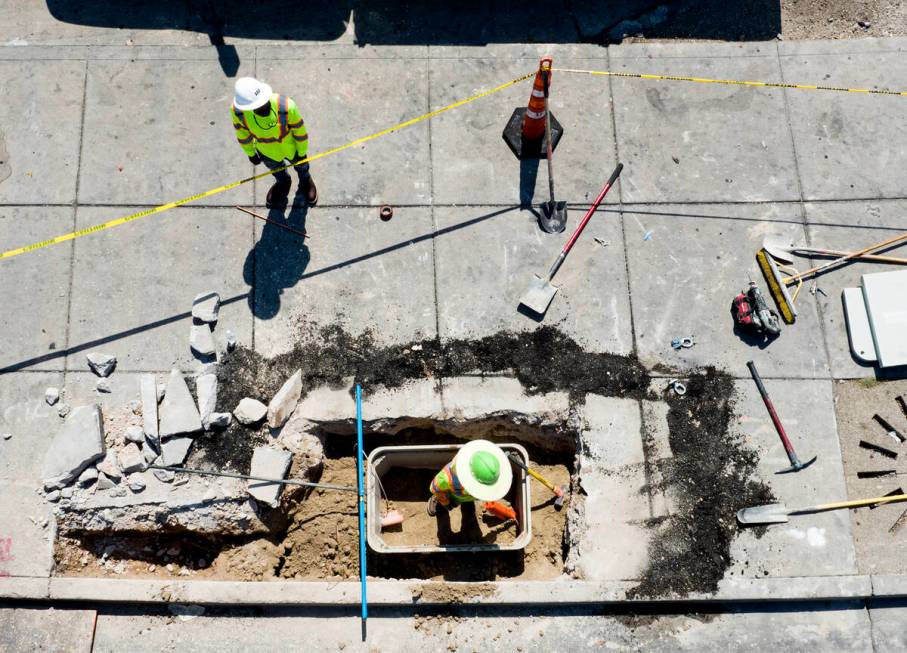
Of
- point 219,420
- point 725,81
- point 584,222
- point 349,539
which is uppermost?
point 725,81

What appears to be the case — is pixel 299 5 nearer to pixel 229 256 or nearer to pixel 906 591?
pixel 229 256

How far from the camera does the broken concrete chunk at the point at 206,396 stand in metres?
6.03

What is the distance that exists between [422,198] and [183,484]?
3632 mm

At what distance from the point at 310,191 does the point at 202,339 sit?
6.04 ft

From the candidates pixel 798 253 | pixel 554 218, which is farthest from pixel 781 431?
pixel 554 218

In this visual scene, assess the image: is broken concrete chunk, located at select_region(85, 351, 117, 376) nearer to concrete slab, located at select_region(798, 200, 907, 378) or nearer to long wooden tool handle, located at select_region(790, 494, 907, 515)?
long wooden tool handle, located at select_region(790, 494, 907, 515)

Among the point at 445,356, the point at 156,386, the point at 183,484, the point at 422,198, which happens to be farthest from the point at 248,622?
the point at 422,198

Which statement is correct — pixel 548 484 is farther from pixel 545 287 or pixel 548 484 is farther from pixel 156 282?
pixel 156 282

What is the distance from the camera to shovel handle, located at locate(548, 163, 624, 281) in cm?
659

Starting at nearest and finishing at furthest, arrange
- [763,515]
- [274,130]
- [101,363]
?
[274,130] < [763,515] < [101,363]

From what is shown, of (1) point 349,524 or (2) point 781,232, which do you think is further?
(2) point 781,232

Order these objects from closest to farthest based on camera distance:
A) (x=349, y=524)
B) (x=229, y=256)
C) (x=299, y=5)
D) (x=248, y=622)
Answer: (x=248, y=622) → (x=349, y=524) → (x=229, y=256) → (x=299, y=5)

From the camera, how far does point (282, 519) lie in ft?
19.7

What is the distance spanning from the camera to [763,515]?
5.96 m
